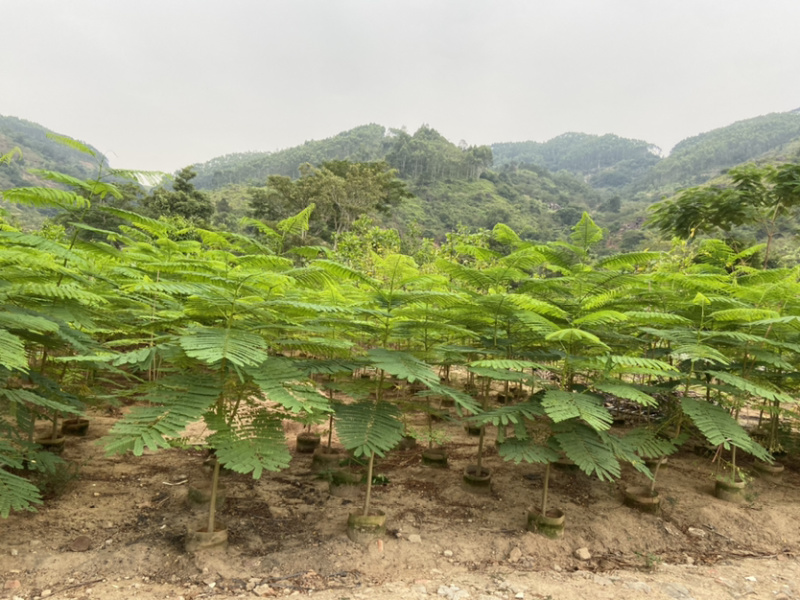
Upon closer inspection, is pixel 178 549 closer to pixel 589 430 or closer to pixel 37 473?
pixel 37 473

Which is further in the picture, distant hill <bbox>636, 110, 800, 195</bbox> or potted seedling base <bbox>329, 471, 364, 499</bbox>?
distant hill <bbox>636, 110, 800, 195</bbox>

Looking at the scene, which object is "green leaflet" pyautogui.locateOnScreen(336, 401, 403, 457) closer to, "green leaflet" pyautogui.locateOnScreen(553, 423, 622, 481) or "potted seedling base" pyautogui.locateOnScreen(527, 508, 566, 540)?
"green leaflet" pyautogui.locateOnScreen(553, 423, 622, 481)

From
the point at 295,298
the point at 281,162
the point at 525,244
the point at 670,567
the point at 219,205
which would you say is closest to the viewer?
the point at 295,298

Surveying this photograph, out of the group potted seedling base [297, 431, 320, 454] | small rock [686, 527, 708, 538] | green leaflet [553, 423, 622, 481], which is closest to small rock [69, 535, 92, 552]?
potted seedling base [297, 431, 320, 454]

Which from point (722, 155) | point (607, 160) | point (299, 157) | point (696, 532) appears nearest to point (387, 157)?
point (299, 157)

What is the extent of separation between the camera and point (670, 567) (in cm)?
353

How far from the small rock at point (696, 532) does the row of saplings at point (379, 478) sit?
0.96 feet

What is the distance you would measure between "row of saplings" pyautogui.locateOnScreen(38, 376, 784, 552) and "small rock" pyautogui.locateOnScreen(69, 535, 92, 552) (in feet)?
2.41

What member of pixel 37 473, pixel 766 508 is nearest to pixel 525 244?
pixel 766 508

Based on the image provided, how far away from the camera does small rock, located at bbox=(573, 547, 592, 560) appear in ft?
11.9

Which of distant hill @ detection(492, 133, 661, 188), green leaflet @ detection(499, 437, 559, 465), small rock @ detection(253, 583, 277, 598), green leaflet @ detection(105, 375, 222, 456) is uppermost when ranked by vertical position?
distant hill @ detection(492, 133, 661, 188)

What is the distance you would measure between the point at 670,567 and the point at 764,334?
2.29 meters

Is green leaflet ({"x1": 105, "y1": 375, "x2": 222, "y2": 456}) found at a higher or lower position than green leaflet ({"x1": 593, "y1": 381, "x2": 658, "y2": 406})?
lower

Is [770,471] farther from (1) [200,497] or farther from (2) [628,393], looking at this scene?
(1) [200,497]
